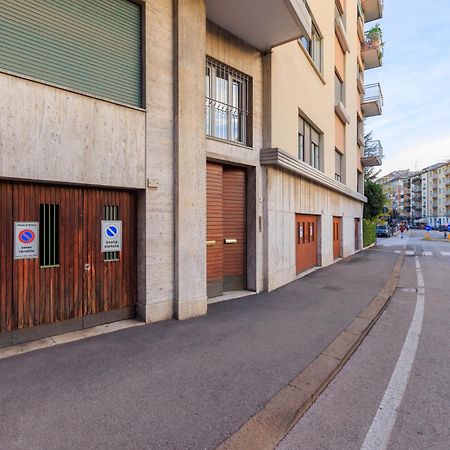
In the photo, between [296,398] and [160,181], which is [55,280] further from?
[296,398]

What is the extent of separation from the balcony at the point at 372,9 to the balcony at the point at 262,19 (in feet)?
69.1

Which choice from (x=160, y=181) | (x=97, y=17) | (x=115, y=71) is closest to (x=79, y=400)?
(x=160, y=181)

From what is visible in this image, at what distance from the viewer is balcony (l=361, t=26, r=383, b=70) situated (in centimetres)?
2294

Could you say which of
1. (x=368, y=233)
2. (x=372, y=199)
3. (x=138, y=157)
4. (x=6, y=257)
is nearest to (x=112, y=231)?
(x=138, y=157)

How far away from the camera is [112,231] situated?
16.9 ft

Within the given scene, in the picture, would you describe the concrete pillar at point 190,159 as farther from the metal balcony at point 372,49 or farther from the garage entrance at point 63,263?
the metal balcony at point 372,49

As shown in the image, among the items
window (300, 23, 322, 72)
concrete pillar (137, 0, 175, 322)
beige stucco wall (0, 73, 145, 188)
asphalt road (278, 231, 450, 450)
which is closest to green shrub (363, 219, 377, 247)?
window (300, 23, 322, 72)

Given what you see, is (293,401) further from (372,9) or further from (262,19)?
(372,9)

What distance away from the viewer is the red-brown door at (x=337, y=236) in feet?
51.1

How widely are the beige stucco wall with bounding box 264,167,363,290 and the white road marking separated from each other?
3.63 metres

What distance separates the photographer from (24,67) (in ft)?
13.6

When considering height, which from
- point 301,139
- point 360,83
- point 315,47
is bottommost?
point 301,139


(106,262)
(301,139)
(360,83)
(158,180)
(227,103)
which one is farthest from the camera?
(360,83)

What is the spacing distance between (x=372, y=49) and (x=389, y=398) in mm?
25974
